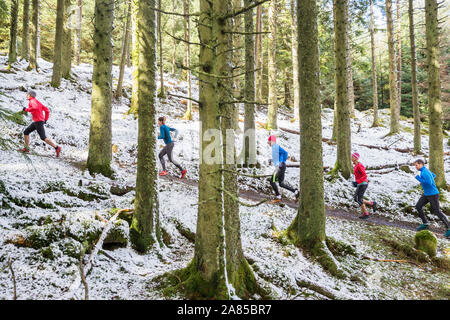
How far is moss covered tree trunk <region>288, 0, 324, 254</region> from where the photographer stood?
5.68 m

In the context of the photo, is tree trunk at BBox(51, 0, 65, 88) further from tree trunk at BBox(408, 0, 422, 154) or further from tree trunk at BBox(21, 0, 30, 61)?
tree trunk at BBox(408, 0, 422, 154)

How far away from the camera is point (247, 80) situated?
10750 millimetres

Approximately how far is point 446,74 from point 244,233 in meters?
35.8

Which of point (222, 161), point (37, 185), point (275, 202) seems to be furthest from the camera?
point (275, 202)

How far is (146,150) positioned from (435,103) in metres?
11.9

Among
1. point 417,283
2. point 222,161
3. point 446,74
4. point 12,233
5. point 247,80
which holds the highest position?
point 446,74

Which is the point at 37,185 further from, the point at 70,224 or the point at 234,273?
the point at 234,273

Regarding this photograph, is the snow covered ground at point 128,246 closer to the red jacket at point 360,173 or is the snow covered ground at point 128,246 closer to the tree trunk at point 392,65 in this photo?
the red jacket at point 360,173

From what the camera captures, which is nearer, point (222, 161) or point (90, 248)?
point (222, 161)

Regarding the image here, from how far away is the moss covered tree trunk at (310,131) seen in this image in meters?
5.68

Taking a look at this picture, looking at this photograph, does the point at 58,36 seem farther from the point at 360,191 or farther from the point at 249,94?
the point at 360,191

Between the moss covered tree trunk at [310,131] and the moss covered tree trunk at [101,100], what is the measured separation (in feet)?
16.9

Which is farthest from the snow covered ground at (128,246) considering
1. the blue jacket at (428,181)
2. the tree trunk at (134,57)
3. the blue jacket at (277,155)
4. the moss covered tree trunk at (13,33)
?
the moss covered tree trunk at (13,33)
